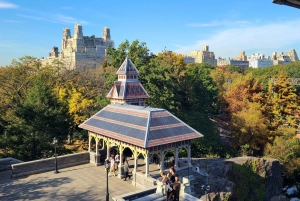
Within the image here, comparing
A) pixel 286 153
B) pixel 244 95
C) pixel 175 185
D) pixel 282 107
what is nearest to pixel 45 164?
pixel 175 185

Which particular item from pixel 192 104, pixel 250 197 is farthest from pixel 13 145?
pixel 192 104

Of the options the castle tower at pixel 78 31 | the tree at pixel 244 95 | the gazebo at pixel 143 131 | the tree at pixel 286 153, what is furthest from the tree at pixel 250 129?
the castle tower at pixel 78 31

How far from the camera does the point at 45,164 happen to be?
1981cm

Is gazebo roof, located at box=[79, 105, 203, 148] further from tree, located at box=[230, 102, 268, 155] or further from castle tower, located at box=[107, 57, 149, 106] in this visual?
tree, located at box=[230, 102, 268, 155]

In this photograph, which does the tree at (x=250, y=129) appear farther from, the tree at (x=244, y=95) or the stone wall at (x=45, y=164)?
the stone wall at (x=45, y=164)

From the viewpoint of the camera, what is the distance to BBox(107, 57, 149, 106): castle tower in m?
25.6

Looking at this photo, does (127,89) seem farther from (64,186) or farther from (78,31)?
(78,31)

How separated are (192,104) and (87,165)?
22377 millimetres

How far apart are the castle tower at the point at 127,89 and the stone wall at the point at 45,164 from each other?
6.40 metres

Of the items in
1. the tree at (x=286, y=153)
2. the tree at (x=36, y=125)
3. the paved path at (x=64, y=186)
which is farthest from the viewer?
the tree at (x=286, y=153)

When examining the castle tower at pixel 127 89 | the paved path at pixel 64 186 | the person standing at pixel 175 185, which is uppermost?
the castle tower at pixel 127 89

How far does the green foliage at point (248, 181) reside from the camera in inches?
944

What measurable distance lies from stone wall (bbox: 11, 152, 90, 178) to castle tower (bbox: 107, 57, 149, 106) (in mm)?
6396

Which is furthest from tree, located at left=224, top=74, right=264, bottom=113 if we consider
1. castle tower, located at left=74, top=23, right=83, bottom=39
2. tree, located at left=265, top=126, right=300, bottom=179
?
castle tower, located at left=74, top=23, right=83, bottom=39
